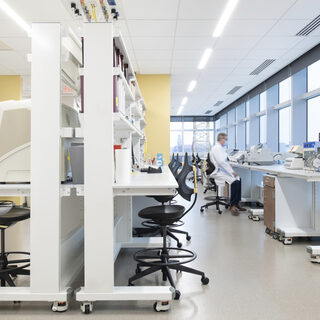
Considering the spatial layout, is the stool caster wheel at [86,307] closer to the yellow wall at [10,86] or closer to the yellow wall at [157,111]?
the yellow wall at [157,111]

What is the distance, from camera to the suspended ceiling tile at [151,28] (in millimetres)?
3957

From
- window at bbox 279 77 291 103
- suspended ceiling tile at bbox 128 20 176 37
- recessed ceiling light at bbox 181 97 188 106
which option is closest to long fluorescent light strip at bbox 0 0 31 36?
suspended ceiling tile at bbox 128 20 176 37

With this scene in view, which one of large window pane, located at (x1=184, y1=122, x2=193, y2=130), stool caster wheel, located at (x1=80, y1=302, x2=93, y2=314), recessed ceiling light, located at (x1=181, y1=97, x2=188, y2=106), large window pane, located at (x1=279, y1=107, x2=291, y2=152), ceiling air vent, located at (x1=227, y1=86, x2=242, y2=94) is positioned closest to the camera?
stool caster wheel, located at (x1=80, y1=302, x2=93, y2=314)

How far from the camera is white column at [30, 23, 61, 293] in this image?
5.77ft

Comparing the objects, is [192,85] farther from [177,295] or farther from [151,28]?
[177,295]

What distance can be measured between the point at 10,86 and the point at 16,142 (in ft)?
17.5

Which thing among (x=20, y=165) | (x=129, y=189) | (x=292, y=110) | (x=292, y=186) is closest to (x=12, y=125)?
(x=20, y=165)

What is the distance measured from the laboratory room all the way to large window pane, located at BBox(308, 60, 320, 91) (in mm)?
35

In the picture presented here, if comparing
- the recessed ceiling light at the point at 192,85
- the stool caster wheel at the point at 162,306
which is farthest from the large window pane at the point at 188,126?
the stool caster wheel at the point at 162,306

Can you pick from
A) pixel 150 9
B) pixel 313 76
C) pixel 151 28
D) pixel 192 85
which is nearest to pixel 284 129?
pixel 313 76

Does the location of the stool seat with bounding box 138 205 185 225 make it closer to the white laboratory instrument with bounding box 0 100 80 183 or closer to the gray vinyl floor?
the gray vinyl floor

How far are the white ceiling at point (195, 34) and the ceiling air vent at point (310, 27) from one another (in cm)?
8

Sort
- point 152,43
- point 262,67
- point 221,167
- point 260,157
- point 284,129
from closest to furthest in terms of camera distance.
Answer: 1. point 152,43
2. point 221,167
3. point 260,157
4. point 262,67
5. point 284,129

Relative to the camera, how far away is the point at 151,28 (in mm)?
4141
